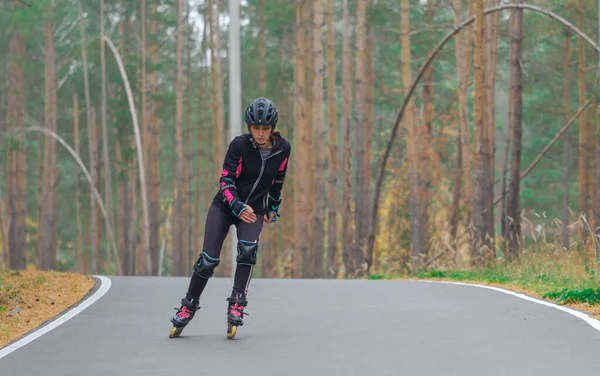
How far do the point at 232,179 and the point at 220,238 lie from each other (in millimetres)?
562

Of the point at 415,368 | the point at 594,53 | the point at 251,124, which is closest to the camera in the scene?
the point at 415,368

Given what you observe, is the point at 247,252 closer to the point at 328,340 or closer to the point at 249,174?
the point at 249,174

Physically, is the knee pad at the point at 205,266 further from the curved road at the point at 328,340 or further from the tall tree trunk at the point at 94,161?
the tall tree trunk at the point at 94,161

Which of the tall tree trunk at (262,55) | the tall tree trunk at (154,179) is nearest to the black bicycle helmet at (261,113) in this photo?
the tall tree trunk at (154,179)

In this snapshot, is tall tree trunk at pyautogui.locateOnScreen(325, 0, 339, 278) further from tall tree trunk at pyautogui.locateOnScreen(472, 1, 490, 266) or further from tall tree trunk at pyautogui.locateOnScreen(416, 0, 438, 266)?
tall tree trunk at pyautogui.locateOnScreen(472, 1, 490, 266)

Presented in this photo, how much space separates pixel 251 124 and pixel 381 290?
6.12 meters

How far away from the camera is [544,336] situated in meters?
10.6

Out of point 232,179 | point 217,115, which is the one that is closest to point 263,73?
point 217,115

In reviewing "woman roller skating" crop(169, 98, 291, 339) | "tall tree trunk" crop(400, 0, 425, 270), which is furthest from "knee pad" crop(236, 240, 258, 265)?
"tall tree trunk" crop(400, 0, 425, 270)

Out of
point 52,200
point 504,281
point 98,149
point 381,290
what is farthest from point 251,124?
point 98,149

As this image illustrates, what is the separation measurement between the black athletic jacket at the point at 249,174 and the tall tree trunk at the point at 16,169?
39691 mm

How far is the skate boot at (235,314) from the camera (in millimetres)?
10734

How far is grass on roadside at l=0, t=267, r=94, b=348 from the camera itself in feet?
40.7

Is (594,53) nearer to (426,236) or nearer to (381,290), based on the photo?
(426,236)
